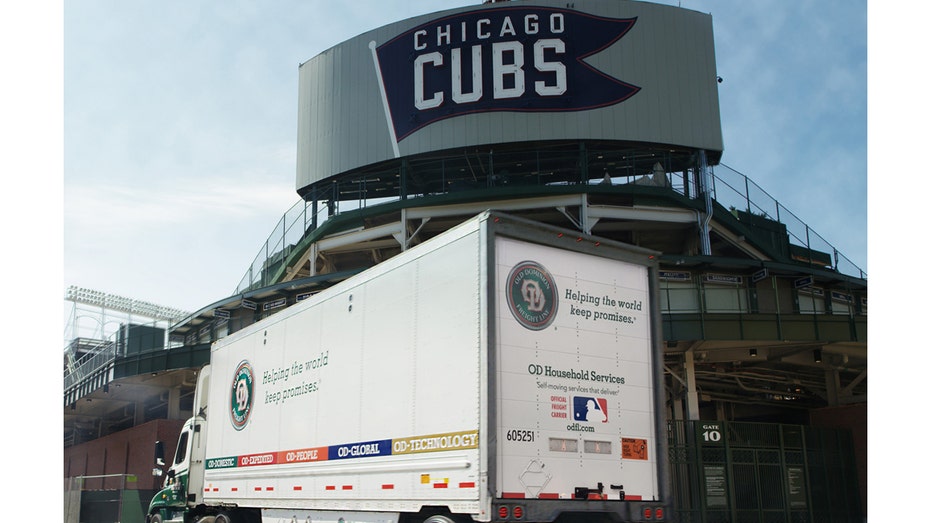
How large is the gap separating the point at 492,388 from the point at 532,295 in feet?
4.65

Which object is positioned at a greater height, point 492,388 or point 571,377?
point 571,377

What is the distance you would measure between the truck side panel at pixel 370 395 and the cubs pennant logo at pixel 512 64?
65.1 ft

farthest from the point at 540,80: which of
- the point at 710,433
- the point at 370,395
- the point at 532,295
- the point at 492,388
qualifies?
the point at 492,388

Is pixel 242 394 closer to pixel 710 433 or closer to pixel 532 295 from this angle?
pixel 532 295

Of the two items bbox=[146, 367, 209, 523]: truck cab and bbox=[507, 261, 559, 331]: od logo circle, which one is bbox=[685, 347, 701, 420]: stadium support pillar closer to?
bbox=[146, 367, 209, 523]: truck cab

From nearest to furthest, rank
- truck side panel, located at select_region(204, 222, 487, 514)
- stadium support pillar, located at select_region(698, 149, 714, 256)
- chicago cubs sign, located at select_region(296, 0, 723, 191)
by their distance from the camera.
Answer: truck side panel, located at select_region(204, 222, 487, 514) → stadium support pillar, located at select_region(698, 149, 714, 256) → chicago cubs sign, located at select_region(296, 0, 723, 191)

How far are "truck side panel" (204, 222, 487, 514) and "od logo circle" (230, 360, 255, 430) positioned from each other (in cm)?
2

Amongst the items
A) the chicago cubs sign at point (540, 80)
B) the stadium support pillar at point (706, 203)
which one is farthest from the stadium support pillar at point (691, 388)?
the chicago cubs sign at point (540, 80)

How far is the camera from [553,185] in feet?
107

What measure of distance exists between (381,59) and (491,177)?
309 inches

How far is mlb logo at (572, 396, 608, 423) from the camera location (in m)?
10.6

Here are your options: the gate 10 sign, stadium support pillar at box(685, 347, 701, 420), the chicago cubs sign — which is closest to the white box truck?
the gate 10 sign

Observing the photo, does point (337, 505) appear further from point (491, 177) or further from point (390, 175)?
point (390, 175)

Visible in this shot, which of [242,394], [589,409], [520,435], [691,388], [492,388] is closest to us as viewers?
[492,388]
